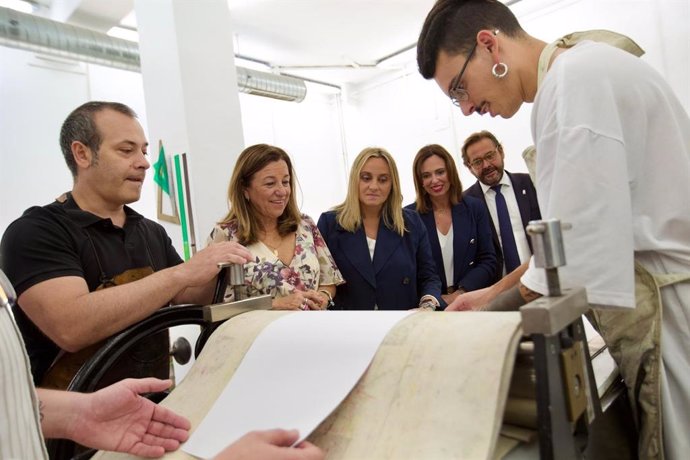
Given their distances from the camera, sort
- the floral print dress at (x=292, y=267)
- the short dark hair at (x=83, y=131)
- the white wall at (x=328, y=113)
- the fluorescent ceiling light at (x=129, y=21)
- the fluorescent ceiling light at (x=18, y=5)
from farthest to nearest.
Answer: the fluorescent ceiling light at (x=129, y=21) < the white wall at (x=328, y=113) < the fluorescent ceiling light at (x=18, y=5) < the floral print dress at (x=292, y=267) < the short dark hair at (x=83, y=131)

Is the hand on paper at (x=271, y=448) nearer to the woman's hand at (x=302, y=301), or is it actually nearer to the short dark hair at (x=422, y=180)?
the woman's hand at (x=302, y=301)

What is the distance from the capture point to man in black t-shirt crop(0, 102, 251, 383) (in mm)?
989

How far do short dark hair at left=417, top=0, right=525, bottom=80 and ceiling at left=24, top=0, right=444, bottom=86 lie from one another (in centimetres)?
302

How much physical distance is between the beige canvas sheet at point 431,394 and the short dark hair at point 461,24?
1.92 ft

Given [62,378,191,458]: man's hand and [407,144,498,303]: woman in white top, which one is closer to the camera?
[62,378,191,458]: man's hand

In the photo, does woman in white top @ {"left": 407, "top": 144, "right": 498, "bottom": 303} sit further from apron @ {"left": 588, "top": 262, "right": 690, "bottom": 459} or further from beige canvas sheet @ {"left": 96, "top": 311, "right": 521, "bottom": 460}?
beige canvas sheet @ {"left": 96, "top": 311, "right": 521, "bottom": 460}

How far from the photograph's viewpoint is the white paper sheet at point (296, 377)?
1.99 ft

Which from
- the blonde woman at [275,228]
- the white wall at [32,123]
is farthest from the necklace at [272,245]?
the white wall at [32,123]

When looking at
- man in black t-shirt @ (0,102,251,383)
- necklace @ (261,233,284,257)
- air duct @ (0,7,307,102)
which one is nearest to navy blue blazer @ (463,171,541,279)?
necklace @ (261,233,284,257)

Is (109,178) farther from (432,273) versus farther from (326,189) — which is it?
(326,189)

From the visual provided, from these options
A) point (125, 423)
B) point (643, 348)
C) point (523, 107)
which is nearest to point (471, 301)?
point (643, 348)

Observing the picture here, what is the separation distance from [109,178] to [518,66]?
3.48 feet

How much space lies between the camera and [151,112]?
2613 millimetres

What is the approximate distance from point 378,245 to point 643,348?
1.24m
